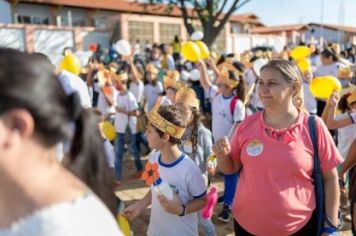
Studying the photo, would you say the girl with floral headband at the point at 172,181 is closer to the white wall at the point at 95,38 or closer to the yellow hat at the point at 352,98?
the yellow hat at the point at 352,98

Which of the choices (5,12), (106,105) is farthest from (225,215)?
(5,12)

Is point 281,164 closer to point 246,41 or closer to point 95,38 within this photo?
point 95,38

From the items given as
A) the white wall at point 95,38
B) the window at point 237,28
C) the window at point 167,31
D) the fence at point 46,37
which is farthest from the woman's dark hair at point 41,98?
the window at point 237,28

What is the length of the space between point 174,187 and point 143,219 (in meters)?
2.19

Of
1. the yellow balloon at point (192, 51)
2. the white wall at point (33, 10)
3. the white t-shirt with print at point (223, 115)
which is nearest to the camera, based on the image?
the white t-shirt with print at point (223, 115)

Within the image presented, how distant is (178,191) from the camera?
251 centimetres

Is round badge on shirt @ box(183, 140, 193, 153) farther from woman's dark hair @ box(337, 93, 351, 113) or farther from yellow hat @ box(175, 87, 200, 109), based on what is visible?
woman's dark hair @ box(337, 93, 351, 113)

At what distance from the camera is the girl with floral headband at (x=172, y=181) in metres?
2.46

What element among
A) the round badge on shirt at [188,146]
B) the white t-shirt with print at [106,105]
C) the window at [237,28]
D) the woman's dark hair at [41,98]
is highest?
the woman's dark hair at [41,98]

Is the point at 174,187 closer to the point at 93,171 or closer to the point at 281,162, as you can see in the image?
the point at 281,162

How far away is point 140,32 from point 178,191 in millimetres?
29438

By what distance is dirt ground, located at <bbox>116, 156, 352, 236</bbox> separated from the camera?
426 cm

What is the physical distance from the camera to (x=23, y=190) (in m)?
0.86

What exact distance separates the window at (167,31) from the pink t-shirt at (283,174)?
101ft
